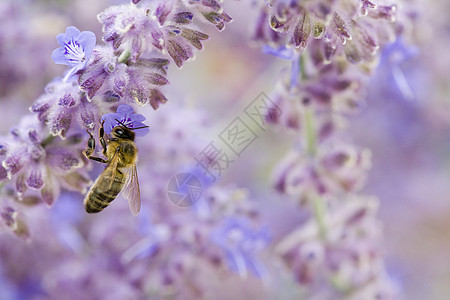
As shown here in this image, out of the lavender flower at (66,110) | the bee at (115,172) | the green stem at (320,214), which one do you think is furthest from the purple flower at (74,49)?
the green stem at (320,214)

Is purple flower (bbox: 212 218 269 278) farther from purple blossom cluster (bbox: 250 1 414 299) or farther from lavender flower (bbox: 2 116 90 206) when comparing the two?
lavender flower (bbox: 2 116 90 206)

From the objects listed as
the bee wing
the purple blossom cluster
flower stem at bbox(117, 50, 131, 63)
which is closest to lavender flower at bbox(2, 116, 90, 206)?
the bee wing

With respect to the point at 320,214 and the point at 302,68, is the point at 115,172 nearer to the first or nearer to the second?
the point at 302,68

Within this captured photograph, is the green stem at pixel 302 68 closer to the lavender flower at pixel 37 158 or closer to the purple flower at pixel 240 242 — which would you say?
the purple flower at pixel 240 242

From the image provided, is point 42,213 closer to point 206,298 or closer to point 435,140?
point 206,298

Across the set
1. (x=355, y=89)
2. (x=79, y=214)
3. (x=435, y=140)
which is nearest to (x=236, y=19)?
(x=435, y=140)

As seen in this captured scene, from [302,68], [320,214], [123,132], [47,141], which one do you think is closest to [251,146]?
[320,214]
